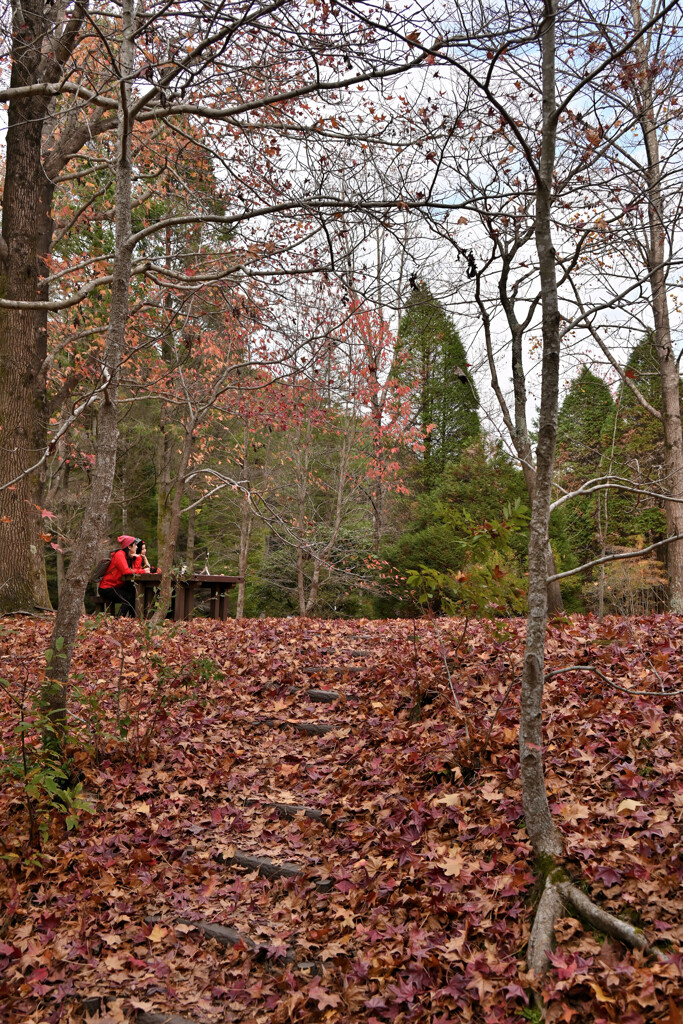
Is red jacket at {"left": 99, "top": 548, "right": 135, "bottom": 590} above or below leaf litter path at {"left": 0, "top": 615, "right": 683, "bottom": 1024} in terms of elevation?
above

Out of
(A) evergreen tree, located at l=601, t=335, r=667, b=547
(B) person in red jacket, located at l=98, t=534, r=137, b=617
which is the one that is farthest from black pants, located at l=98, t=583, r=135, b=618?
(A) evergreen tree, located at l=601, t=335, r=667, b=547

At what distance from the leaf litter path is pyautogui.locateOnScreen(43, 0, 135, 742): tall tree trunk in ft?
2.60

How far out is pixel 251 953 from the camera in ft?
10.7

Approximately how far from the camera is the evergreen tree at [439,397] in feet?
50.9

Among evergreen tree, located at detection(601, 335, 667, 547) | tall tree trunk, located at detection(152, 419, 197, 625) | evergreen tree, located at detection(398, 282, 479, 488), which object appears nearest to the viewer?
tall tree trunk, located at detection(152, 419, 197, 625)

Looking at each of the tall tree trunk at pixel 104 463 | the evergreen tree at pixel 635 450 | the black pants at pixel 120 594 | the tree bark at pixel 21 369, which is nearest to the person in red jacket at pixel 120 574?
the black pants at pixel 120 594

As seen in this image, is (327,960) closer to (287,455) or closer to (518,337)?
(518,337)

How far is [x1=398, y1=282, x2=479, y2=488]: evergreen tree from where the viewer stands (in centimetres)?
1552

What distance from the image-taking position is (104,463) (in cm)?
475

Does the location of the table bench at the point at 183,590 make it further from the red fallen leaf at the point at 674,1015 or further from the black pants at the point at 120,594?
the red fallen leaf at the point at 674,1015

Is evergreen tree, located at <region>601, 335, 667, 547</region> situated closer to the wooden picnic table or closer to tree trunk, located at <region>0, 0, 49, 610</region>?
the wooden picnic table

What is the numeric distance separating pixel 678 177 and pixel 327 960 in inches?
254

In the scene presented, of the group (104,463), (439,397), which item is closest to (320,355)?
(104,463)

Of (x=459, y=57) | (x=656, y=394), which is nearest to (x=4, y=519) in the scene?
(x=459, y=57)
